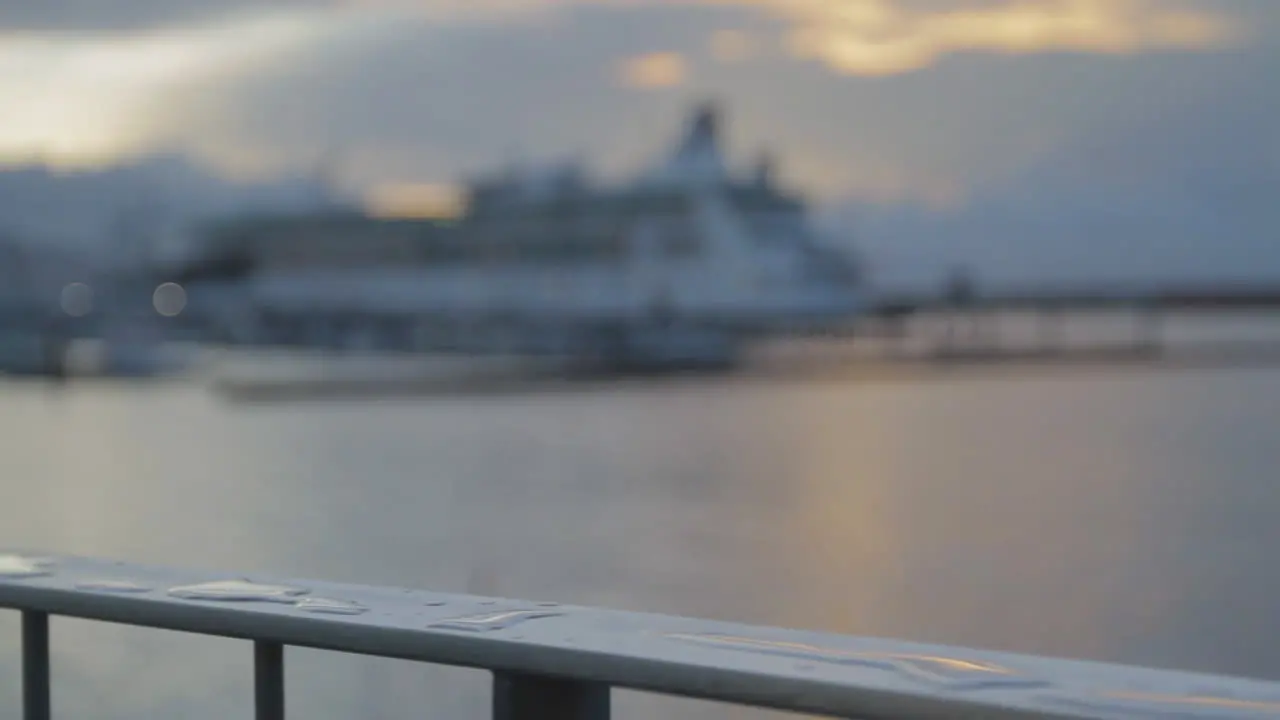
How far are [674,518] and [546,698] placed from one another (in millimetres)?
→ 9256

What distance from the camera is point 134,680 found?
1.39 m

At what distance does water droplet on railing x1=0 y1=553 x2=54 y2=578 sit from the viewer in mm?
1157

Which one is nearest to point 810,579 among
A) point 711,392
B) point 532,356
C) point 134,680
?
point 134,680

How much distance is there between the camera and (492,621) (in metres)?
0.98

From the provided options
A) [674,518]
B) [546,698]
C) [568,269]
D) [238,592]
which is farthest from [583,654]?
[568,269]

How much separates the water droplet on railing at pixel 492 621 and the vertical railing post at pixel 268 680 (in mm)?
145

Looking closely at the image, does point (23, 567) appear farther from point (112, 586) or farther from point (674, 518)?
point (674, 518)

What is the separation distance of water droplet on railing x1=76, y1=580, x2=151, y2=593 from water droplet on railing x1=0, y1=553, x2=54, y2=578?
0.20 feet

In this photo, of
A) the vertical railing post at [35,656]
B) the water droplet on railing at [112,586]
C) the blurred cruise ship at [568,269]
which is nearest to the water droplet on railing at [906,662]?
the water droplet on railing at [112,586]

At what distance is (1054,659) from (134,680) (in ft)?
2.80

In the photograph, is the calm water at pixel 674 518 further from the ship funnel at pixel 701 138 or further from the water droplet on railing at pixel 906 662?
the ship funnel at pixel 701 138

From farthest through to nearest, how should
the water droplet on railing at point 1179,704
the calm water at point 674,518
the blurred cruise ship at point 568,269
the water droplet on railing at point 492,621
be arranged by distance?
the blurred cruise ship at point 568,269, the calm water at point 674,518, the water droplet on railing at point 492,621, the water droplet on railing at point 1179,704

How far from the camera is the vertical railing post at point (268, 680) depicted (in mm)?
1055

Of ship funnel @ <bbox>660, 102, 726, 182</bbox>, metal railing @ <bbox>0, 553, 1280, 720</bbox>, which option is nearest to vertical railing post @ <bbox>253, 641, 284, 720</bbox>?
metal railing @ <bbox>0, 553, 1280, 720</bbox>
